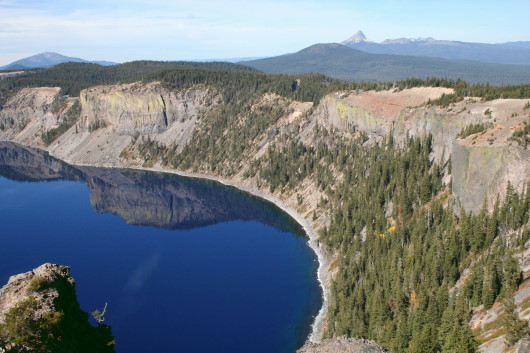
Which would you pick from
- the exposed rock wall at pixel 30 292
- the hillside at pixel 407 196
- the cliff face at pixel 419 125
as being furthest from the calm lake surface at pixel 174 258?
the exposed rock wall at pixel 30 292

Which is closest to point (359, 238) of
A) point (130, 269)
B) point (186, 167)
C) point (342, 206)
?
point (342, 206)

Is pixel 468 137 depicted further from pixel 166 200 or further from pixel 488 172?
pixel 166 200

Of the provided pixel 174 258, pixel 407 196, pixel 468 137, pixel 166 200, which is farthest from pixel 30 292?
pixel 166 200

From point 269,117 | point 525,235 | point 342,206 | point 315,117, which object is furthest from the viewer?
point 269,117

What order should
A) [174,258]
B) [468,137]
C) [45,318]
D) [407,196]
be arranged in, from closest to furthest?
[45,318] → [468,137] → [407,196] → [174,258]

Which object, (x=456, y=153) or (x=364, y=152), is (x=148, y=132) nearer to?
(x=364, y=152)

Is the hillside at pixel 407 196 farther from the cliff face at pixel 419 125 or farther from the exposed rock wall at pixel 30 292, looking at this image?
the exposed rock wall at pixel 30 292

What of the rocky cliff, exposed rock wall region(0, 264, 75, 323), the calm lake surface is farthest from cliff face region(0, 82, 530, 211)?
exposed rock wall region(0, 264, 75, 323)

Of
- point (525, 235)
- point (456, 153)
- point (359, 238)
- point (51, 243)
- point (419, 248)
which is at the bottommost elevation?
point (51, 243)
